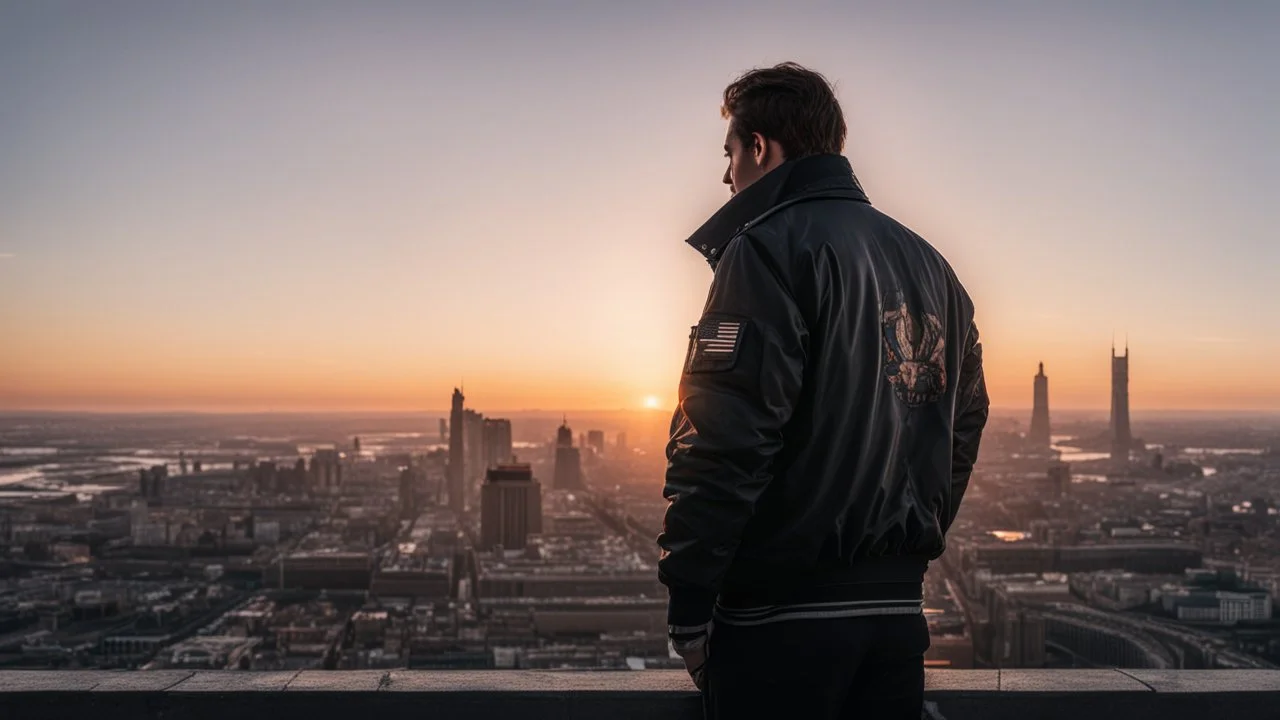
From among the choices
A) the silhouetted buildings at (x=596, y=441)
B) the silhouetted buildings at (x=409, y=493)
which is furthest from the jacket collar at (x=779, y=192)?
the silhouetted buildings at (x=596, y=441)

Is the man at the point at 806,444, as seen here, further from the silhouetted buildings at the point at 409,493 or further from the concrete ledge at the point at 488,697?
the silhouetted buildings at the point at 409,493

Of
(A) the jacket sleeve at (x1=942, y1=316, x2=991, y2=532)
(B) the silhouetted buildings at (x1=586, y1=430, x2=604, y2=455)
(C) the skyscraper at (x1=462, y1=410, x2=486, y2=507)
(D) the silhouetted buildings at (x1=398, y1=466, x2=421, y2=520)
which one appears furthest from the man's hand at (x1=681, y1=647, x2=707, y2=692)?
(C) the skyscraper at (x1=462, y1=410, x2=486, y2=507)

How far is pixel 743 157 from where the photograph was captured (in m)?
1.83

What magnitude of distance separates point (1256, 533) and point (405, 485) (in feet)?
118

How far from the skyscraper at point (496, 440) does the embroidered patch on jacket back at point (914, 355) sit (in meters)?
62.5

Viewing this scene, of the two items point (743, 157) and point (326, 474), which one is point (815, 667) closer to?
point (743, 157)

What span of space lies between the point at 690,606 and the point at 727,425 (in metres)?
0.27

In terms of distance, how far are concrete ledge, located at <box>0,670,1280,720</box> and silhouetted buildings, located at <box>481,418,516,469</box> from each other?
6169 cm

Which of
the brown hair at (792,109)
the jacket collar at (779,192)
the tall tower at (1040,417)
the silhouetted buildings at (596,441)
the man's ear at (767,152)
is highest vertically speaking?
the brown hair at (792,109)

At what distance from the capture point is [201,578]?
111 feet

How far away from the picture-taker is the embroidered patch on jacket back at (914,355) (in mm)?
1707

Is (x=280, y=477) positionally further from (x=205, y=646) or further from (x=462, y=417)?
(x=205, y=646)

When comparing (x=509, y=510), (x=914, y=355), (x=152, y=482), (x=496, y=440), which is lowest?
(x=509, y=510)

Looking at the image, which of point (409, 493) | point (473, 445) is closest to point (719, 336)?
point (409, 493)
